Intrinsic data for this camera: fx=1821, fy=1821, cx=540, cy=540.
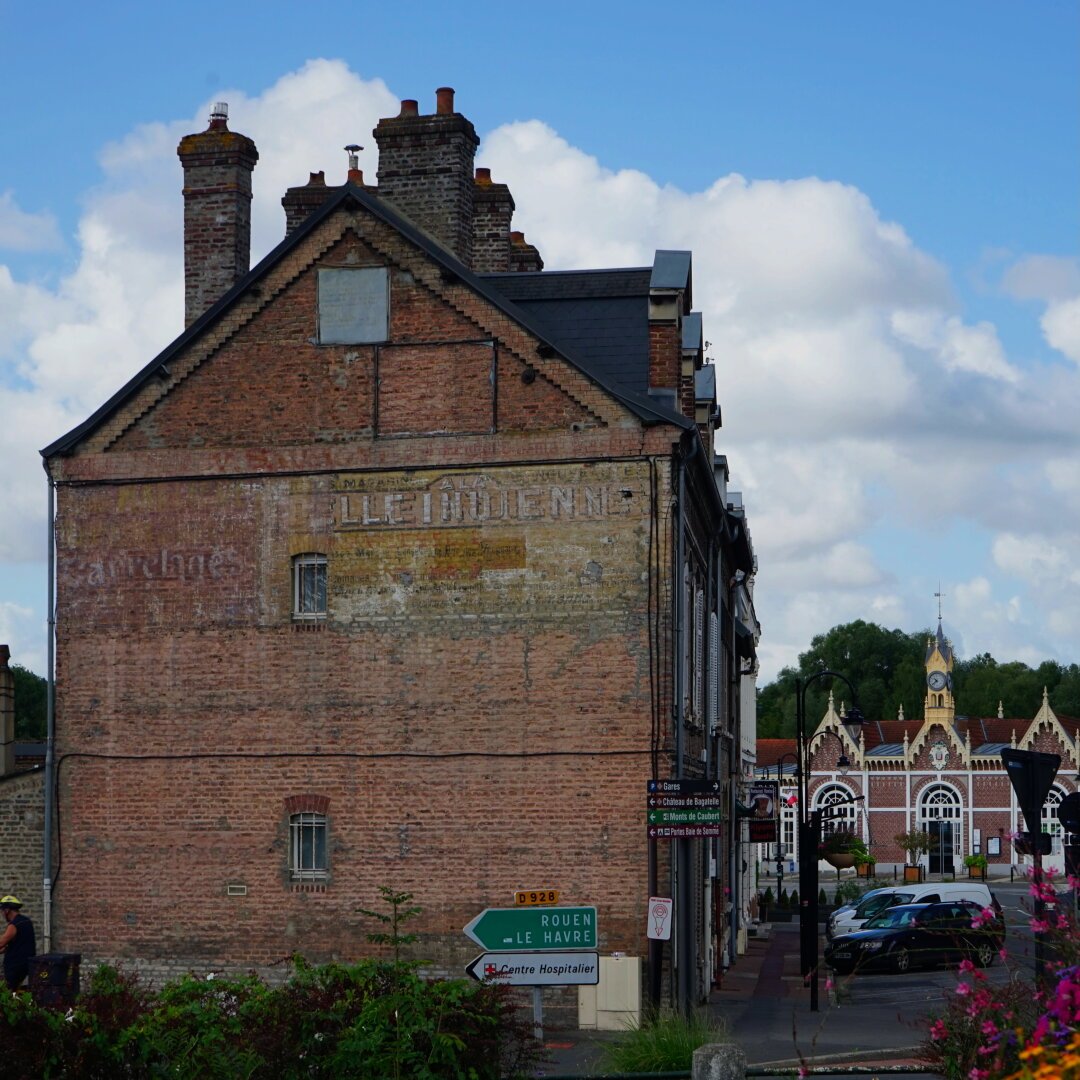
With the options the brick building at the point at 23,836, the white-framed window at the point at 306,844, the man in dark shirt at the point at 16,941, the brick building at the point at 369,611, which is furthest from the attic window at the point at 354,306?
the man in dark shirt at the point at 16,941

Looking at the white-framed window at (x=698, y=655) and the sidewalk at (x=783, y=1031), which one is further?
the white-framed window at (x=698, y=655)

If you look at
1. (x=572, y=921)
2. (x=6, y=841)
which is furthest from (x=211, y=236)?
(x=572, y=921)

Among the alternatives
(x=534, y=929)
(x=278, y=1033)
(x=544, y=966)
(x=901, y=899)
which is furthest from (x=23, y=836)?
(x=901, y=899)

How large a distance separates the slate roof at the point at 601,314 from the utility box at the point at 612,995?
7573mm

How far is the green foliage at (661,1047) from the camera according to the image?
1445 cm

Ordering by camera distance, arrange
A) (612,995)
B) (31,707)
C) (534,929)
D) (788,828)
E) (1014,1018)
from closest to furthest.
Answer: (1014,1018) < (534,929) < (612,995) < (31,707) < (788,828)

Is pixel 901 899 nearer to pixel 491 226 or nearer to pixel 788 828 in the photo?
pixel 491 226

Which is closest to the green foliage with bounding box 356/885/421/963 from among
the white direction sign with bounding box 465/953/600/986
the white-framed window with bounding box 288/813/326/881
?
the white direction sign with bounding box 465/953/600/986

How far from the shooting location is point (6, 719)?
26.4 m

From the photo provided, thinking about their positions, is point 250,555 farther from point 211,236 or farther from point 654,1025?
point 654,1025

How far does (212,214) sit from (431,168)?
129 inches

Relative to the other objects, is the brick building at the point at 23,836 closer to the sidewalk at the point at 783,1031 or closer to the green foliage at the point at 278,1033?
the sidewalk at the point at 783,1031

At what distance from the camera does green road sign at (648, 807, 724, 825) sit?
21469mm

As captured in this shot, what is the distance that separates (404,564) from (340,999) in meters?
11.9
